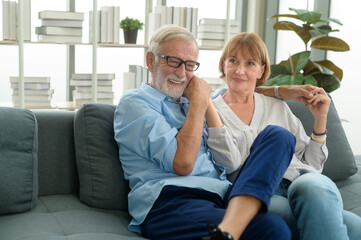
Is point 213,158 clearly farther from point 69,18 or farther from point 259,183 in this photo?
point 69,18

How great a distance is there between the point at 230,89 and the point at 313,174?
0.57m

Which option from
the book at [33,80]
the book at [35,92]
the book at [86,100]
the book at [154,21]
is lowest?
the book at [86,100]

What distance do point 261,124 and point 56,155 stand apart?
901 mm

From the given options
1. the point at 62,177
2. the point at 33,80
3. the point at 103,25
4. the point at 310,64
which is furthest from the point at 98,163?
the point at 103,25

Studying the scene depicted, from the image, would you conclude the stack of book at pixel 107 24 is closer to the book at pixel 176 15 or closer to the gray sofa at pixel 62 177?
the book at pixel 176 15

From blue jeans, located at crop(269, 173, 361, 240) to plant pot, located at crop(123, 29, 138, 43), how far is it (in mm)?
2499

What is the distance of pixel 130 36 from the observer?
4.04m

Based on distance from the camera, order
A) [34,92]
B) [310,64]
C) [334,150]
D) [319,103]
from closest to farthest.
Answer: [319,103] < [334,150] < [310,64] < [34,92]

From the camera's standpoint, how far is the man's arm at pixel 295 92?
2174 millimetres

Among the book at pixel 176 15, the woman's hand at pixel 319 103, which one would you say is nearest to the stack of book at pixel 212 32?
the book at pixel 176 15

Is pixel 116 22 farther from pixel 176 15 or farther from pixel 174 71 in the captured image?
pixel 174 71

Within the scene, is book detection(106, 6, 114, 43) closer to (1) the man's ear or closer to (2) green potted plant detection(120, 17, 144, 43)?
(2) green potted plant detection(120, 17, 144, 43)

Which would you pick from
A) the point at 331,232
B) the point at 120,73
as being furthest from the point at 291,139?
the point at 120,73

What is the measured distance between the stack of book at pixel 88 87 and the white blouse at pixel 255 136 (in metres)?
1.88
